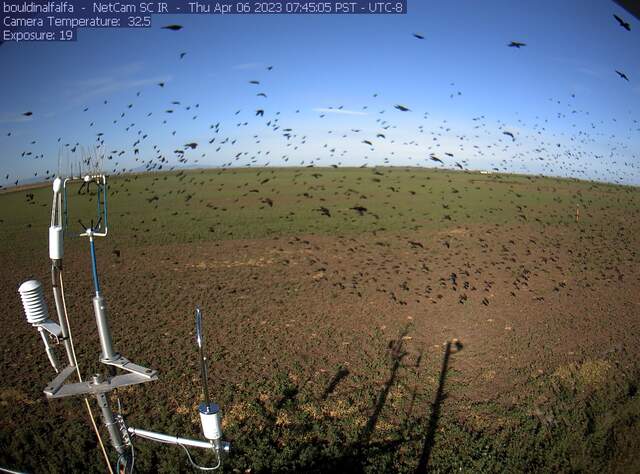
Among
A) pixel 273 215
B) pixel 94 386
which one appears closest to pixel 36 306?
pixel 94 386

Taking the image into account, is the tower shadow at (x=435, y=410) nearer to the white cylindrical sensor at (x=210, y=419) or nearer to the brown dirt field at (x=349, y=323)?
the brown dirt field at (x=349, y=323)

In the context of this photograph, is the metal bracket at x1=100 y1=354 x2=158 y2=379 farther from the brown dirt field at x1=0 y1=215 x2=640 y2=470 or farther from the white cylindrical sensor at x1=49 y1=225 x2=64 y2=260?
the brown dirt field at x1=0 y1=215 x2=640 y2=470

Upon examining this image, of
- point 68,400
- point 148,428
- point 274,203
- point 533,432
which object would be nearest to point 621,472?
point 533,432

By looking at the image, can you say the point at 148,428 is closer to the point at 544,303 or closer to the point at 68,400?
the point at 68,400

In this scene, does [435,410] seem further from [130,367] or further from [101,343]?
[101,343]

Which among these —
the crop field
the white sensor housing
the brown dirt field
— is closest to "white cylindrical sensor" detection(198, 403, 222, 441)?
the white sensor housing

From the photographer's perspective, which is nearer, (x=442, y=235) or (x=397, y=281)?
(x=397, y=281)
